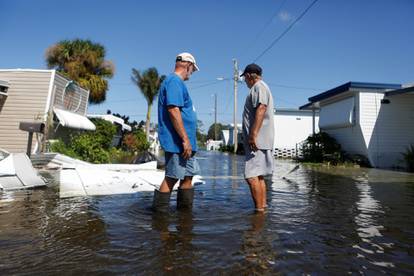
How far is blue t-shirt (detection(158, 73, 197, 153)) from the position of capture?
398 centimetres

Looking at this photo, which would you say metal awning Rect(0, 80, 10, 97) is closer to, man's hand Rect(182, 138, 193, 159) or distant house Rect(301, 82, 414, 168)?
man's hand Rect(182, 138, 193, 159)

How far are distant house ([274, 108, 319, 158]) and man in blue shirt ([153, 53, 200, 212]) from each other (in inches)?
1082

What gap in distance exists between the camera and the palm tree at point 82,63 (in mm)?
25531

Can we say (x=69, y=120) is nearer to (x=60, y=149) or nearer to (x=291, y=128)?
(x=60, y=149)

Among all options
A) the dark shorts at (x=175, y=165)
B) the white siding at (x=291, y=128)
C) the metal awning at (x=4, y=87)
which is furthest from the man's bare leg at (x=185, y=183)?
the white siding at (x=291, y=128)

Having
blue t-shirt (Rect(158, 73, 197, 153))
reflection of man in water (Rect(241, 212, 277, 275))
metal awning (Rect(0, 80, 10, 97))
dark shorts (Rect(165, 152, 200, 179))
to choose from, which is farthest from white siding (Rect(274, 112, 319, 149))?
reflection of man in water (Rect(241, 212, 277, 275))

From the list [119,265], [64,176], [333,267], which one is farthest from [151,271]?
[64,176]

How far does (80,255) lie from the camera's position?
2645 mm

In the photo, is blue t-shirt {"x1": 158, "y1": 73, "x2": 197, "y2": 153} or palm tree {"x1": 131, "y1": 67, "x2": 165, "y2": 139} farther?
palm tree {"x1": 131, "y1": 67, "x2": 165, "y2": 139}

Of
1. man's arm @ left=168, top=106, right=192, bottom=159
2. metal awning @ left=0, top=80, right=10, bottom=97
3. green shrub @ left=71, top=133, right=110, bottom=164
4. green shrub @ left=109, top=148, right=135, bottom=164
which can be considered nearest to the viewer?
man's arm @ left=168, top=106, right=192, bottom=159

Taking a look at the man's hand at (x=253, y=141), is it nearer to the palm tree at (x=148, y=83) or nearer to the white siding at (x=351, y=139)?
the white siding at (x=351, y=139)

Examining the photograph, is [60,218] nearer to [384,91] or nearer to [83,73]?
[384,91]

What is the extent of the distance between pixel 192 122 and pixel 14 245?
2.16 metres

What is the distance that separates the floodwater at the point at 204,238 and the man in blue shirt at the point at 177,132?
12.0 inches
